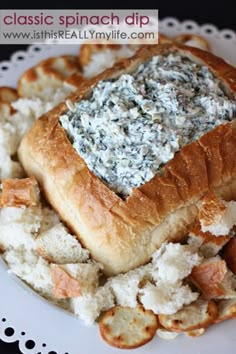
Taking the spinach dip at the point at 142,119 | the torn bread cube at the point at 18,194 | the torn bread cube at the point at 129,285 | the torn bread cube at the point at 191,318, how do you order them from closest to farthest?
the torn bread cube at the point at 191,318 → the torn bread cube at the point at 129,285 → the spinach dip at the point at 142,119 → the torn bread cube at the point at 18,194

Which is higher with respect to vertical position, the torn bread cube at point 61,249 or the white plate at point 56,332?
the torn bread cube at point 61,249

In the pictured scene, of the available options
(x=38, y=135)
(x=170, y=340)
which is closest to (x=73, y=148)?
(x=38, y=135)

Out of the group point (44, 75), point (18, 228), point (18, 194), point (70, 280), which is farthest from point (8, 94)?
point (70, 280)

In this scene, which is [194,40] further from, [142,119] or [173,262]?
[173,262]

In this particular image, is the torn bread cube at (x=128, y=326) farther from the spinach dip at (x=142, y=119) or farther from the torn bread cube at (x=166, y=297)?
the spinach dip at (x=142, y=119)

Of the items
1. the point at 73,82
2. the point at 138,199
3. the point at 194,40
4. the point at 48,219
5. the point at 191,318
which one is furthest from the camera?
the point at 194,40

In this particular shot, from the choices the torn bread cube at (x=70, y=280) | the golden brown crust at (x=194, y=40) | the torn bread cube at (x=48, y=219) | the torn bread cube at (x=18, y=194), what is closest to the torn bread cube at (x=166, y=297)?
the torn bread cube at (x=70, y=280)
